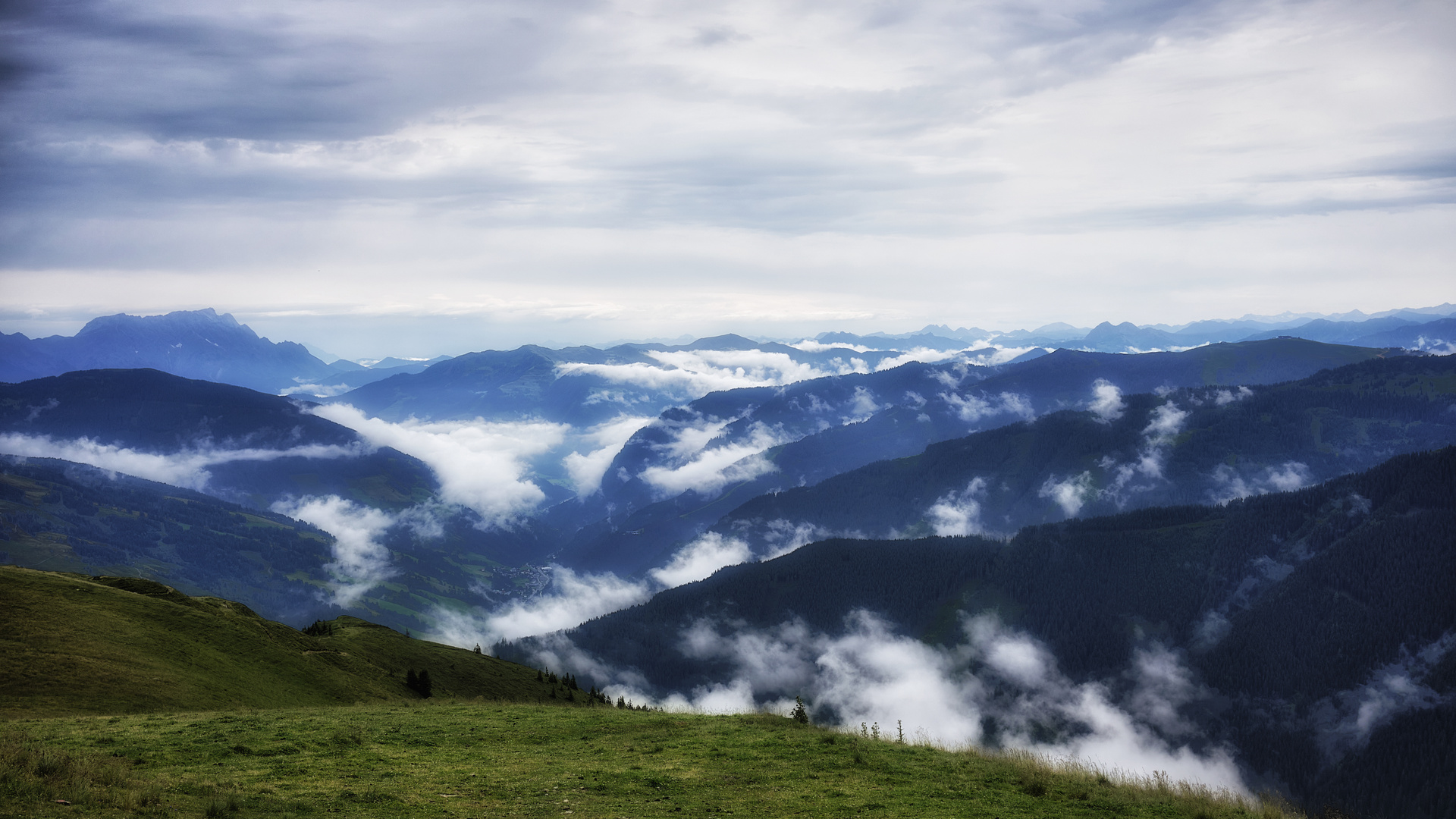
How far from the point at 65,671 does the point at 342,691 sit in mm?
19049

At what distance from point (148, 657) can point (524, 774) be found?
127ft

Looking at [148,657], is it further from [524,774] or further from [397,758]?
[524,774]

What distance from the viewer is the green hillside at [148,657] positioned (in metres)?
42.1

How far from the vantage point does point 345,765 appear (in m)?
27.8

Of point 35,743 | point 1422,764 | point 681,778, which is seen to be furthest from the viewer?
point 1422,764

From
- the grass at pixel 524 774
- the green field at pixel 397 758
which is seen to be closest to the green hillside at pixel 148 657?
the green field at pixel 397 758

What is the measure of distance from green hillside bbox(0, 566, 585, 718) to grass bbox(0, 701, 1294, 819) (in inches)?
369

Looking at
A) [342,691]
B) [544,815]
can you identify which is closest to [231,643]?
[342,691]

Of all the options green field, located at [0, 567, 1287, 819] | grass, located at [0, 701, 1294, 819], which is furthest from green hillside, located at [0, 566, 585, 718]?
grass, located at [0, 701, 1294, 819]

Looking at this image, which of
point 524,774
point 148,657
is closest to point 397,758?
point 524,774

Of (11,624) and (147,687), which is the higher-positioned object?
(11,624)

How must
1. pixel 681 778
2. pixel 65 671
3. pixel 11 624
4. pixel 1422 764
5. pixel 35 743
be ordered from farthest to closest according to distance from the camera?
pixel 1422 764 → pixel 11 624 → pixel 65 671 → pixel 681 778 → pixel 35 743

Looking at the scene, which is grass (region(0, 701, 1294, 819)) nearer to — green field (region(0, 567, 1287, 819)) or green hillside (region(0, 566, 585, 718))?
green field (region(0, 567, 1287, 819))

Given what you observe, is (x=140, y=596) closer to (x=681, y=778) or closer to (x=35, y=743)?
(x=35, y=743)
